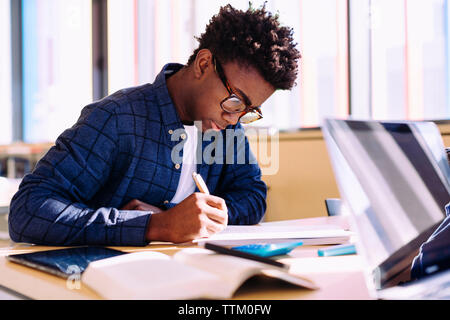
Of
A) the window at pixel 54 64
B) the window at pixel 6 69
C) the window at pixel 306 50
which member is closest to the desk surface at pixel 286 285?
the window at pixel 306 50

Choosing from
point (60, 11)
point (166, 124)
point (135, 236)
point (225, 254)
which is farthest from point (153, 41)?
point (225, 254)

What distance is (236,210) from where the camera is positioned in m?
1.16

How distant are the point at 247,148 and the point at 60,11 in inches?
113

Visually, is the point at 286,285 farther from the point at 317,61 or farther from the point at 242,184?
the point at 317,61

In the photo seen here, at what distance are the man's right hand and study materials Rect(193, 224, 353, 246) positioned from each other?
0.07 feet

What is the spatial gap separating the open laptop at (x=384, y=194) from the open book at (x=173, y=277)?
9 centimetres

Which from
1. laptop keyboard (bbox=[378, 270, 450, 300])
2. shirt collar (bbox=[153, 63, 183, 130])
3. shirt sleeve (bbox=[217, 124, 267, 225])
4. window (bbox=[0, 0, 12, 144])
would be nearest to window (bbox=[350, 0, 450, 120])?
shirt sleeve (bbox=[217, 124, 267, 225])

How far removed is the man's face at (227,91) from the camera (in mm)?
1105

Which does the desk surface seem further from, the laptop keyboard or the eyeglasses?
the eyeglasses

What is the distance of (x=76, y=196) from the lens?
3.17 ft

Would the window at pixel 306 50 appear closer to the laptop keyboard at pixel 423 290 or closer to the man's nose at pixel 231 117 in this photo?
the man's nose at pixel 231 117

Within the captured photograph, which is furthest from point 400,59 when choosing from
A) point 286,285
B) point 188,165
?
point 286,285

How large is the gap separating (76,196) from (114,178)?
0.17 m
